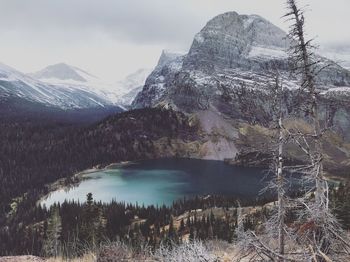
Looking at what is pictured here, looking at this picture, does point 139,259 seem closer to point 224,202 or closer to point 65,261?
point 65,261

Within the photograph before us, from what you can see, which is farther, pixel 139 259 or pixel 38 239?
pixel 38 239

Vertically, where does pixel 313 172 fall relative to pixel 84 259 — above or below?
above

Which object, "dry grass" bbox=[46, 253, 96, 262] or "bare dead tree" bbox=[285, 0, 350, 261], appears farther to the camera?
"dry grass" bbox=[46, 253, 96, 262]

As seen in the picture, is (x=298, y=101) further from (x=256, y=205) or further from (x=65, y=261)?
(x=256, y=205)

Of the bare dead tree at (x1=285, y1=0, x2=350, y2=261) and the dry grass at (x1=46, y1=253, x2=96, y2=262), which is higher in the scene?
the bare dead tree at (x1=285, y1=0, x2=350, y2=261)

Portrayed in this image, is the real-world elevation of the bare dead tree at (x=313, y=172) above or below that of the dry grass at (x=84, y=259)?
above

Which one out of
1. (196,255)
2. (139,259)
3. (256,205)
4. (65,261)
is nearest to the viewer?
(196,255)

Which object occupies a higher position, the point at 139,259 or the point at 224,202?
the point at 139,259

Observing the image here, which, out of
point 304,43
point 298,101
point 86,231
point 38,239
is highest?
point 304,43

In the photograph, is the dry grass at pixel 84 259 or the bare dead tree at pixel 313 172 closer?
the bare dead tree at pixel 313 172

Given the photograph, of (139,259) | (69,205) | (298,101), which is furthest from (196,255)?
(69,205)

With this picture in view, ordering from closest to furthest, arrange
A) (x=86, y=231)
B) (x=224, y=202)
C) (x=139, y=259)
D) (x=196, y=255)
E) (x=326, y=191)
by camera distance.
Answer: (x=196, y=255) < (x=139, y=259) < (x=326, y=191) < (x=86, y=231) < (x=224, y=202)
